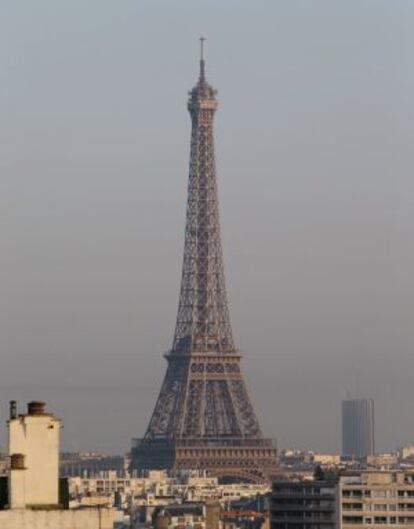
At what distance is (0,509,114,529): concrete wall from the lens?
15094mm

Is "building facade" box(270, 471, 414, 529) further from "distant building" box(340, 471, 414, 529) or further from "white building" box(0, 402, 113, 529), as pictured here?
"white building" box(0, 402, 113, 529)

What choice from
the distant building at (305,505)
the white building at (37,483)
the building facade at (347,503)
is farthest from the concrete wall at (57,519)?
the distant building at (305,505)

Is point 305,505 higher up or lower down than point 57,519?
higher up

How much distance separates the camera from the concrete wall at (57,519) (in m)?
15.1

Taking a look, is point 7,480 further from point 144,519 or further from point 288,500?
point 144,519

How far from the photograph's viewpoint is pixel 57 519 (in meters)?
15.3

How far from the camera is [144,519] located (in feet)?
646

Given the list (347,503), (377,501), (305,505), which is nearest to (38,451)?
(347,503)

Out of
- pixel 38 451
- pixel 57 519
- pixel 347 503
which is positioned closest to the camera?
→ pixel 57 519

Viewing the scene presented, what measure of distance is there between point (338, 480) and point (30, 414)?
142242mm

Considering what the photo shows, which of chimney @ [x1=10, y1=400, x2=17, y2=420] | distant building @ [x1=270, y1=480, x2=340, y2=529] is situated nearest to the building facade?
distant building @ [x1=270, y1=480, x2=340, y2=529]

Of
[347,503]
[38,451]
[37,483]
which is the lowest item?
[37,483]

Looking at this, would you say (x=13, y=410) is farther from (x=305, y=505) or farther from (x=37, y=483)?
(x=305, y=505)

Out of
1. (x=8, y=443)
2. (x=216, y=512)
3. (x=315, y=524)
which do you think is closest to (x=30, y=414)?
(x=8, y=443)
